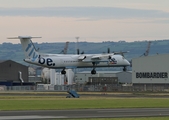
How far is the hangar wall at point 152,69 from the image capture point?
135000 millimetres

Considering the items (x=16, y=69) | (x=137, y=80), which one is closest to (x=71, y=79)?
(x=16, y=69)

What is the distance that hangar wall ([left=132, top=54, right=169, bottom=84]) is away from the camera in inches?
5315

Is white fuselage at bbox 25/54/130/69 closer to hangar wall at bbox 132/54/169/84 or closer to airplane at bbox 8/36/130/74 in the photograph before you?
airplane at bbox 8/36/130/74

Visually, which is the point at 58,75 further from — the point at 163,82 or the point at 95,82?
the point at 163,82

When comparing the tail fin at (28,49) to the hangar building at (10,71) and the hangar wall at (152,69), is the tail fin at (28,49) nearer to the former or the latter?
the hangar wall at (152,69)

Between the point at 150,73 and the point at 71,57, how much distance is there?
20.1 meters

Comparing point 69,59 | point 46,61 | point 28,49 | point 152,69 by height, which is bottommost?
point 152,69

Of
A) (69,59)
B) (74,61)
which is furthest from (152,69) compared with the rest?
(69,59)

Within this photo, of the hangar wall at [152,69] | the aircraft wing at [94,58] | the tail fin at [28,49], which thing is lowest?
the hangar wall at [152,69]

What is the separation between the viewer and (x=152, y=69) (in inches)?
5408

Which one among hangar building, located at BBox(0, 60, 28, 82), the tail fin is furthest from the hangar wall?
hangar building, located at BBox(0, 60, 28, 82)

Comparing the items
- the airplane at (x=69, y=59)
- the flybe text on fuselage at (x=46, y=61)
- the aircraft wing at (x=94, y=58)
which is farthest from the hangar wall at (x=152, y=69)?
the flybe text on fuselage at (x=46, y=61)

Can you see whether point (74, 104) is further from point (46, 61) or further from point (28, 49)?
point (28, 49)

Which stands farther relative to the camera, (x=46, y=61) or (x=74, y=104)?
(x=46, y=61)
